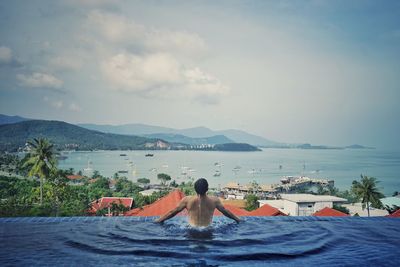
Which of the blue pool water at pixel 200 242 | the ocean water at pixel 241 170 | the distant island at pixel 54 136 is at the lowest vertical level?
the ocean water at pixel 241 170

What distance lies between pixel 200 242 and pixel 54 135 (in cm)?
17019

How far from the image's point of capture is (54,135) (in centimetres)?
16075

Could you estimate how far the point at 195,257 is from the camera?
4.74 metres

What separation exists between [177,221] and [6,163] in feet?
249

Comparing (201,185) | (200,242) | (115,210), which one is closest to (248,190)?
(115,210)

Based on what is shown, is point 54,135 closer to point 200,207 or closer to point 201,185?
point 200,207

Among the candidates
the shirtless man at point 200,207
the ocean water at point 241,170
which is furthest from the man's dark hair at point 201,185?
the ocean water at point 241,170

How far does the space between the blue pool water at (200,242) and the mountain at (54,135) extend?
459 ft

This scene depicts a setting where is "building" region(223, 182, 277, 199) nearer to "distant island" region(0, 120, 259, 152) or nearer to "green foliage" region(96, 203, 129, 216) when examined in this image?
"green foliage" region(96, 203, 129, 216)

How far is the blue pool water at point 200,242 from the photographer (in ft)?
15.4

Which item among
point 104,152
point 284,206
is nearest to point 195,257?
point 284,206

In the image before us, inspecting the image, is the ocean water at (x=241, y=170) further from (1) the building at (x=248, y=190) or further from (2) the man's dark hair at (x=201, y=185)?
(2) the man's dark hair at (x=201, y=185)

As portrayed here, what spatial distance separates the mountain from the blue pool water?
140m

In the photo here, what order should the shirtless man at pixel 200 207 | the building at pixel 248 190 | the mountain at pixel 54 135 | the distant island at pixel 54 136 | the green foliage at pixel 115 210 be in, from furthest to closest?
the mountain at pixel 54 135
the distant island at pixel 54 136
the building at pixel 248 190
the green foliage at pixel 115 210
the shirtless man at pixel 200 207
